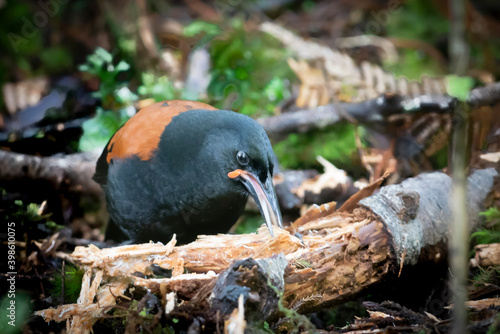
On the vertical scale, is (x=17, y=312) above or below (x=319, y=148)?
below

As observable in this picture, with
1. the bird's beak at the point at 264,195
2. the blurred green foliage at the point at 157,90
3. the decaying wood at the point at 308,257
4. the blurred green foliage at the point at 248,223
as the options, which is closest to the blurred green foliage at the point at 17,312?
the decaying wood at the point at 308,257

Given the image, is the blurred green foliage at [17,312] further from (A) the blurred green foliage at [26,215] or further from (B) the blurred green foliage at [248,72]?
(B) the blurred green foliage at [248,72]

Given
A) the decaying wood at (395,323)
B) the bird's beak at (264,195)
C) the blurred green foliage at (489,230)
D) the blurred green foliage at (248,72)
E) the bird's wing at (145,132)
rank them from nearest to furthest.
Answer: the decaying wood at (395,323), the bird's beak at (264,195), the blurred green foliage at (489,230), the bird's wing at (145,132), the blurred green foliage at (248,72)

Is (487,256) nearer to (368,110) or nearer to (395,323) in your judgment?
(395,323)

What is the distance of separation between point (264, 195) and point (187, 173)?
0.65m

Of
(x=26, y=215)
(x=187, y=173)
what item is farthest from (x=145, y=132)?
(x=26, y=215)

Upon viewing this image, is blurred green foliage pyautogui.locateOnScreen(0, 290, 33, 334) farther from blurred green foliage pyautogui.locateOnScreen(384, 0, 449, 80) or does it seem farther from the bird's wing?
blurred green foliage pyautogui.locateOnScreen(384, 0, 449, 80)

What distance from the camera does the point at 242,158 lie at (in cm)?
299

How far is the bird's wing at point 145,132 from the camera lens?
3416 millimetres

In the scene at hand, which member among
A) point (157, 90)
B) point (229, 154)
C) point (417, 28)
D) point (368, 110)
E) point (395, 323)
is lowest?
point (395, 323)

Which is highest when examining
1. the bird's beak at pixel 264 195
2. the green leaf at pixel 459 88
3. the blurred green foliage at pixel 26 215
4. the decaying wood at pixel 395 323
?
the green leaf at pixel 459 88

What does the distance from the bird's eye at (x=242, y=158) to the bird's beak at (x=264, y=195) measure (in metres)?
0.06

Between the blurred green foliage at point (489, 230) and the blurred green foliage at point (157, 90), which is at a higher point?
the blurred green foliage at point (157, 90)

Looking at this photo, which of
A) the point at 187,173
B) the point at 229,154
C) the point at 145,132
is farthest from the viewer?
the point at 145,132
